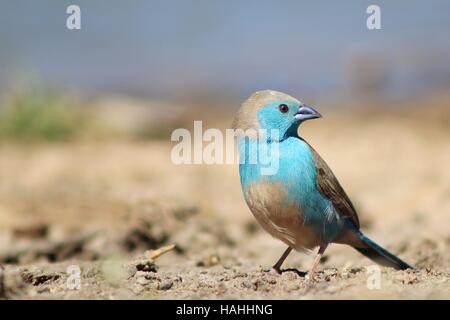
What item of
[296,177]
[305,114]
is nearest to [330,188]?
[296,177]

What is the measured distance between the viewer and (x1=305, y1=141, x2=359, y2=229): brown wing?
5.44 metres

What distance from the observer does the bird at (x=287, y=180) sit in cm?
516

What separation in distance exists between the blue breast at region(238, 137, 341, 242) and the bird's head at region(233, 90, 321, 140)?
9cm

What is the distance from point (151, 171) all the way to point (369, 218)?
3188 mm

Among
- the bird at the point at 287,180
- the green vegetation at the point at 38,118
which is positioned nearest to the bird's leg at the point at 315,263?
the bird at the point at 287,180

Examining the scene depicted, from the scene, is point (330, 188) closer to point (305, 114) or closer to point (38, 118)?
point (305, 114)

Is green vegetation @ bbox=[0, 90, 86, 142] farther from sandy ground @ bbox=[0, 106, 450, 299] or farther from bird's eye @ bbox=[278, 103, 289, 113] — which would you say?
bird's eye @ bbox=[278, 103, 289, 113]

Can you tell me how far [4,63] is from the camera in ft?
42.8

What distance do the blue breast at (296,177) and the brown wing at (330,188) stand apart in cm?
5

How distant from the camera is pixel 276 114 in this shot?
5441 millimetres

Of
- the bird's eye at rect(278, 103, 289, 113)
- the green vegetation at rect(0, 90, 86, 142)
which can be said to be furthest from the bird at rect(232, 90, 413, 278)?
the green vegetation at rect(0, 90, 86, 142)
